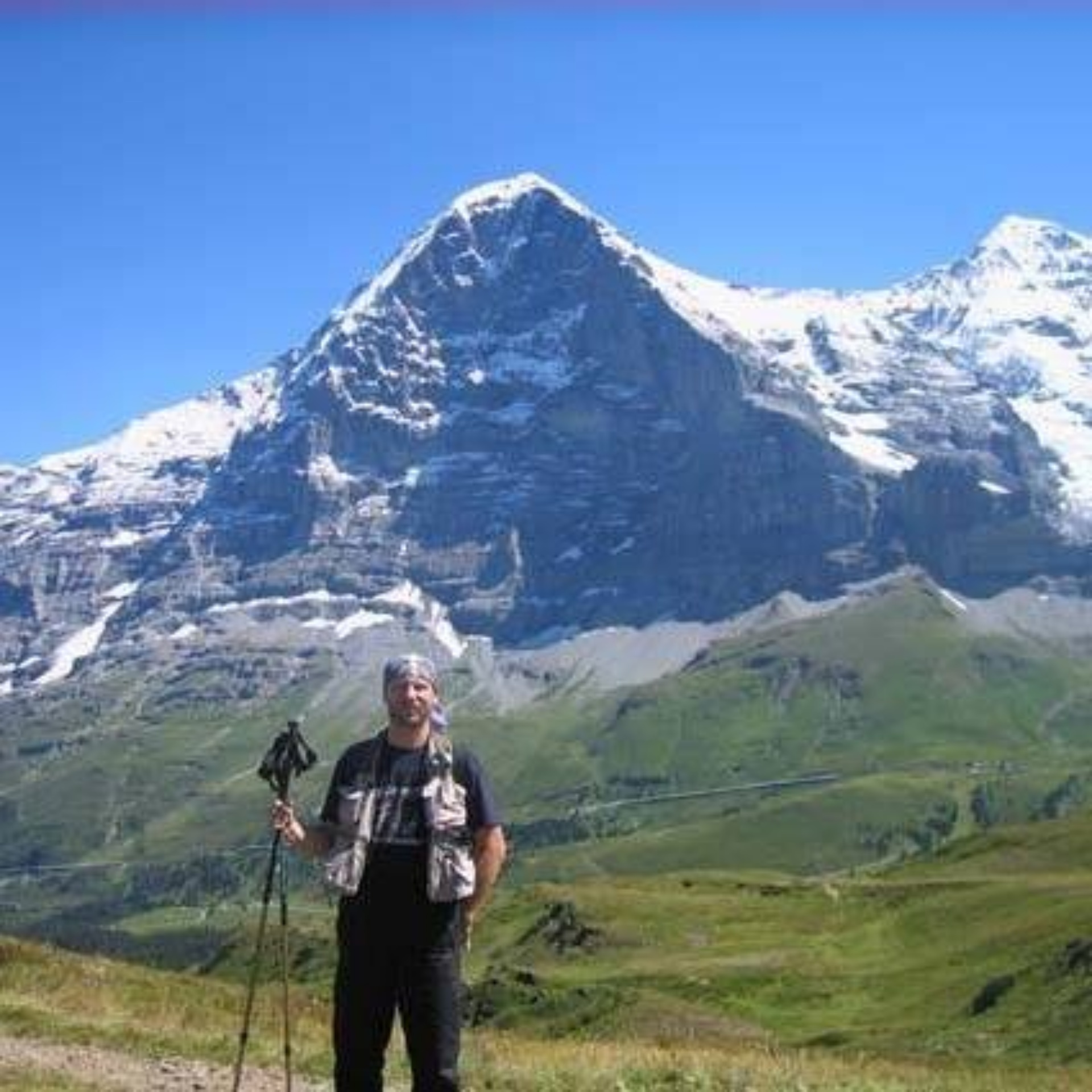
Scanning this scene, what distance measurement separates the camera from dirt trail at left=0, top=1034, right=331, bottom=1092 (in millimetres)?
22469

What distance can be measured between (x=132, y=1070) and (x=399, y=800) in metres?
10.6

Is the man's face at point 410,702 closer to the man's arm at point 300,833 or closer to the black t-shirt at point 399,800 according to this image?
the black t-shirt at point 399,800

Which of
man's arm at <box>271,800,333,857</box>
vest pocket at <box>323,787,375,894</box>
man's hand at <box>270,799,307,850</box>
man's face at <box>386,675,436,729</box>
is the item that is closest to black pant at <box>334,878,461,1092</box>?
vest pocket at <box>323,787,375,894</box>

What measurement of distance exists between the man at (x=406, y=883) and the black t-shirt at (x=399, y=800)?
11 mm

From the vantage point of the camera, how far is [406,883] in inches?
613

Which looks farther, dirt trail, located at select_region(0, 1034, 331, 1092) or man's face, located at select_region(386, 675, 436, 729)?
dirt trail, located at select_region(0, 1034, 331, 1092)

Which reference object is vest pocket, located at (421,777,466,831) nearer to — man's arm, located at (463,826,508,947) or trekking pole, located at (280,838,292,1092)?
man's arm, located at (463,826,508,947)

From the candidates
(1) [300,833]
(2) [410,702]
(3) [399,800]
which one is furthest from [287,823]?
(2) [410,702]

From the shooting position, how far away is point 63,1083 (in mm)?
21750

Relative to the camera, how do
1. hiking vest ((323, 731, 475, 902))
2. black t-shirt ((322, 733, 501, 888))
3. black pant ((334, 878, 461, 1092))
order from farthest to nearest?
black t-shirt ((322, 733, 501, 888)), hiking vest ((323, 731, 475, 902)), black pant ((334, 878, 461, 1092))

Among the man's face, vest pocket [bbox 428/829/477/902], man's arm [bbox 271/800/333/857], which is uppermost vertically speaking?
the man's face

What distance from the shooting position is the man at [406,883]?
15453 mm

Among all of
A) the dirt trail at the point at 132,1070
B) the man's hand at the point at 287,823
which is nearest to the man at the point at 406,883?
the man's hand at the point at 287,823

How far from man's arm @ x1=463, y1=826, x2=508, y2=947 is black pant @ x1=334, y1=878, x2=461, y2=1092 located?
0.95ft
